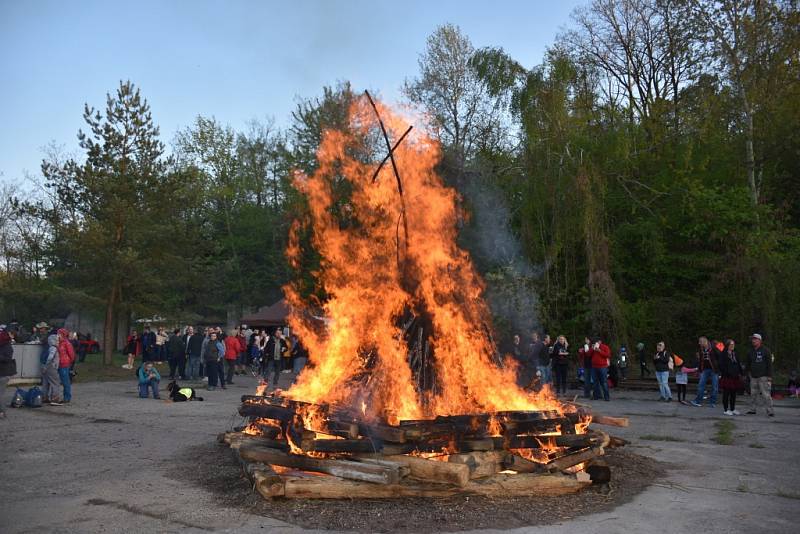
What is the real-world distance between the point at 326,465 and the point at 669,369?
13520 millimetres

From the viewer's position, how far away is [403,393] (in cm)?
862

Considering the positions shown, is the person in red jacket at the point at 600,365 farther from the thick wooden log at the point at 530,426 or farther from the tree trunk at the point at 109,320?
the tree trunk at the point at 109,320

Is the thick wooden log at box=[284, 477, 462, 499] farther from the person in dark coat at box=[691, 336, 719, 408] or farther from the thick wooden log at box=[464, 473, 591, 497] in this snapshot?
the person in dark coat at box=[691, 336, 719, 408]

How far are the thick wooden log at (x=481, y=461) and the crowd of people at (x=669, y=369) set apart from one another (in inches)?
195

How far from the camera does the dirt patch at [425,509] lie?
6.03 metres

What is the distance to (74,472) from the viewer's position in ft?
26.7

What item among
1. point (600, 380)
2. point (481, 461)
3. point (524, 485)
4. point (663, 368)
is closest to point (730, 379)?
point (663, 368)

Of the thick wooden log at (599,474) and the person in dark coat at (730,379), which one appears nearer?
the thick wooden log at (599,474)

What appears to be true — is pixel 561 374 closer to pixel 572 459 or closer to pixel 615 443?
pixel 615 443

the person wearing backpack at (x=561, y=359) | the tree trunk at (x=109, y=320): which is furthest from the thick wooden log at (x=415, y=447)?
the tree trunk at (x=109, y=320)

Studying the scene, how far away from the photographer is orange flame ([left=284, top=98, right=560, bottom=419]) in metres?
8.80

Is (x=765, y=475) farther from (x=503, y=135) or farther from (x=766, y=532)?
(x=503, y=135)

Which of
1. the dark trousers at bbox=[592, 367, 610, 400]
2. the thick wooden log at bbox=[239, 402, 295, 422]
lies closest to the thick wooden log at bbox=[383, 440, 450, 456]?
the thick wooden log at bbox=[239, 402, 295, 422]

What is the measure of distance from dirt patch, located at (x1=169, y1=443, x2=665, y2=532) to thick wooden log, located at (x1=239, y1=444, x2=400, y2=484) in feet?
0.84
